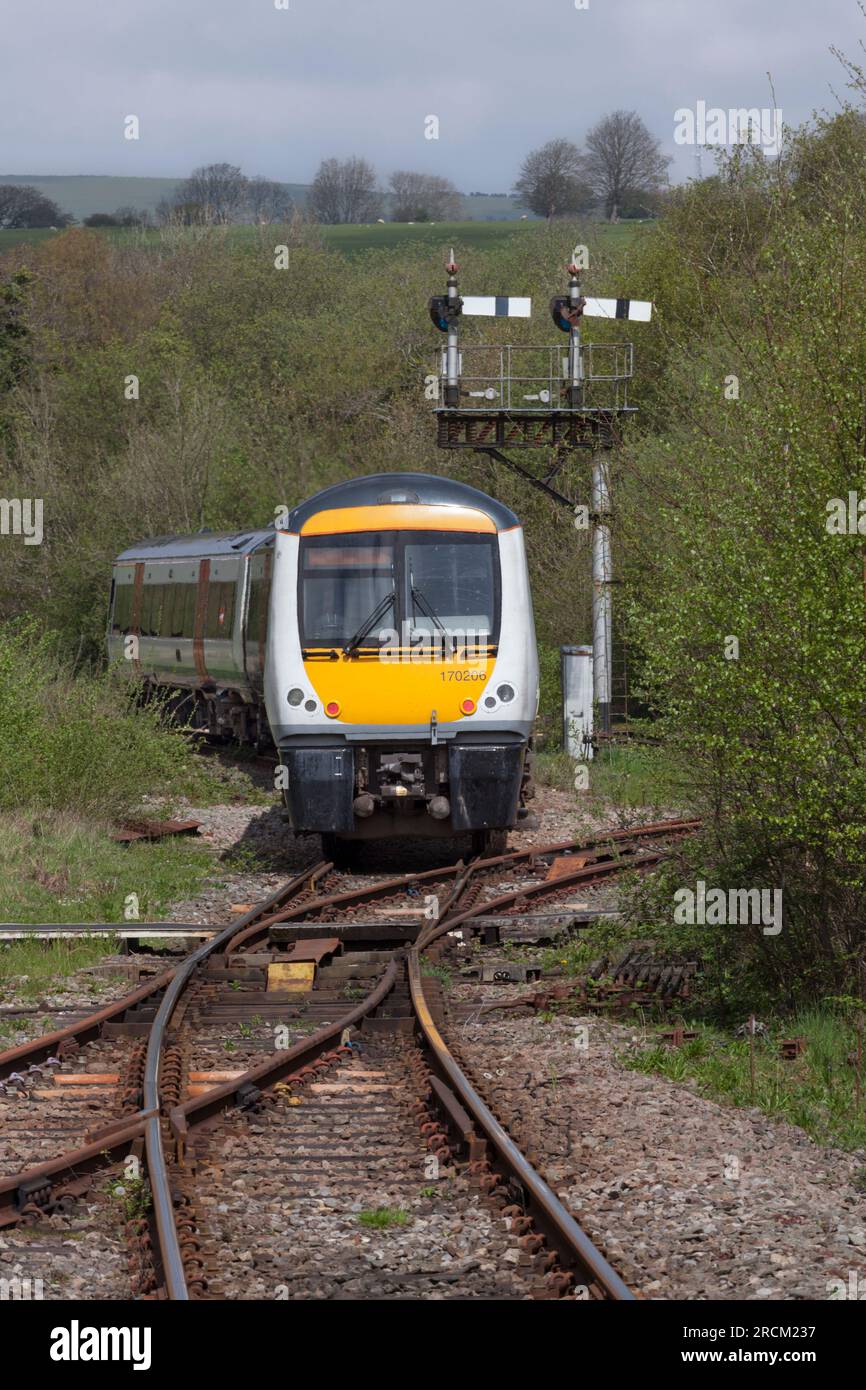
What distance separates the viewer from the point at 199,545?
1016 inches

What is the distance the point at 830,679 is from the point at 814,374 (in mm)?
2135

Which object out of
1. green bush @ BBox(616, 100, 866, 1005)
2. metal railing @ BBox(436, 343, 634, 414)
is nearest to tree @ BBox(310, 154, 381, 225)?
metal railing @ BBox(436, 343, 634, 414)

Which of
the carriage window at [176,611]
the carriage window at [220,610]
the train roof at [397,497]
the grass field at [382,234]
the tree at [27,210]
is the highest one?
the tree at [27,210]

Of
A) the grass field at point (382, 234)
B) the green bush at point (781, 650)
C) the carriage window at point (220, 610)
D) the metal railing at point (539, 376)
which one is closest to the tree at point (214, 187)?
the grass field at point (382, 234)

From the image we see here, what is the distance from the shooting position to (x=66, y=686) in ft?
70.7

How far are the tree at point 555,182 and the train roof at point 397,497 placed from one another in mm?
70710

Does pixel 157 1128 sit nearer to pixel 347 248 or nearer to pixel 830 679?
pixel 830 679

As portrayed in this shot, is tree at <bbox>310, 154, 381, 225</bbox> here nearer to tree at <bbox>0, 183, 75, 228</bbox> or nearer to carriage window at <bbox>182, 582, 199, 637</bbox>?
tree at <bbox>0, 183, 75, 228</bbox>

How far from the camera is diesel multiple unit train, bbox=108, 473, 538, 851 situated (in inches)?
593

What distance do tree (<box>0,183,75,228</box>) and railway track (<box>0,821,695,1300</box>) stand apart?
351ft

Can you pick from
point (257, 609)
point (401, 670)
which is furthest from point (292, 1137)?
point (257, 609)

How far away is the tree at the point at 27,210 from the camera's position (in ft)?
364

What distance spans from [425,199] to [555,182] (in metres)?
19.3

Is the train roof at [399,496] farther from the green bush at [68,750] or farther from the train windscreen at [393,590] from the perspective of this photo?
the green bush at [68,750]
